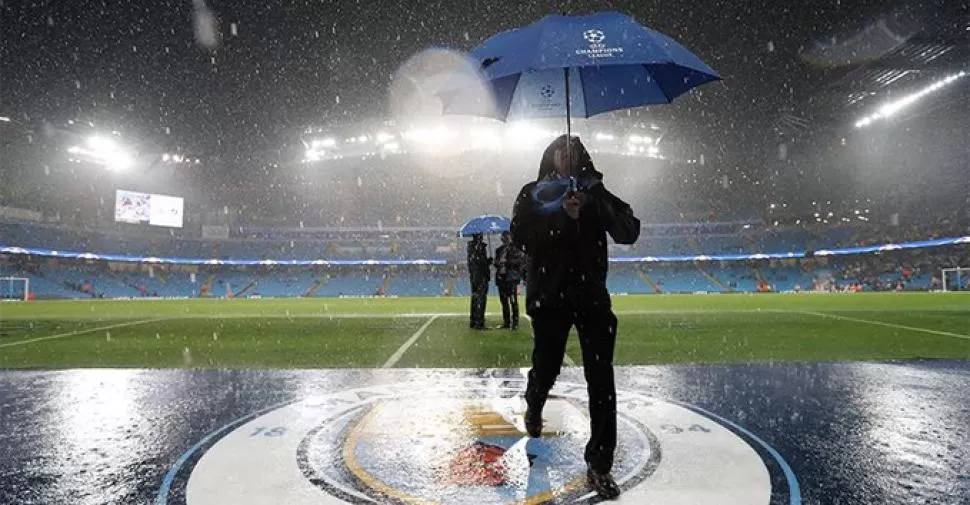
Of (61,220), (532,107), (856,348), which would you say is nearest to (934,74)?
(856,348)

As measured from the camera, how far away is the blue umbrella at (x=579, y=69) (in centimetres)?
374

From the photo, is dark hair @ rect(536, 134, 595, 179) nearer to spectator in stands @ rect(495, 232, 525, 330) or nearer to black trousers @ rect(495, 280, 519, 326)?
spectator in stands @ rect(495, 232, 525, 330)

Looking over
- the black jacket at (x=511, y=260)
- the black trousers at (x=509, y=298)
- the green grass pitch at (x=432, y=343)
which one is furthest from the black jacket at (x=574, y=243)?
the black trousers at (x=509, y=298)

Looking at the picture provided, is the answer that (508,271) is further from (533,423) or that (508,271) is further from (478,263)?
(533,423)

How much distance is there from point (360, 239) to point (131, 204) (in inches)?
868

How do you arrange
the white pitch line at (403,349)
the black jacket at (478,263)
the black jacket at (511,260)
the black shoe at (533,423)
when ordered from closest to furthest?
the black shoe at (533,423)
the white pitch line at (403,349)
the black jacket at (511,260)
the black jacket at (478,263)

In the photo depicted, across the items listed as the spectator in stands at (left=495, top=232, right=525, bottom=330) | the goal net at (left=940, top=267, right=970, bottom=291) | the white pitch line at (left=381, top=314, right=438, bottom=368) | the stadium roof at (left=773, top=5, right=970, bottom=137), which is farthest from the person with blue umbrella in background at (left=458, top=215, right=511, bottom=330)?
the goal net at (left=940, top=267, right=970, bottom=291)

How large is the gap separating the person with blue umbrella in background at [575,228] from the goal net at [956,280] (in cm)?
4507

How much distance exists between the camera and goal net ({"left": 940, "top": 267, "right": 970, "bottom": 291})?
38.2 m

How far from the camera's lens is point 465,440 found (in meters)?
3.75

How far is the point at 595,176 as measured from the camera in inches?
128

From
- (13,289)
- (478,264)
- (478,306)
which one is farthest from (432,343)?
(13,289)

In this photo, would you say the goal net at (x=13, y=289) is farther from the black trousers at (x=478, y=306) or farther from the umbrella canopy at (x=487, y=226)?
the umbrella canopy at (x=487, y=226)

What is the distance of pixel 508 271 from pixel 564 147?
788cm
